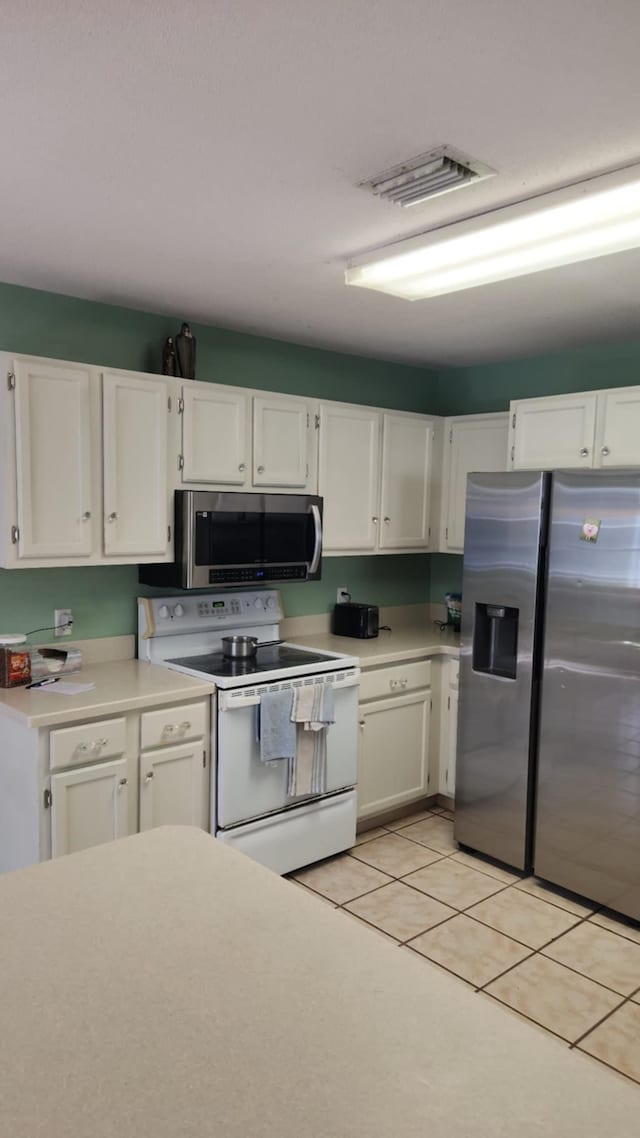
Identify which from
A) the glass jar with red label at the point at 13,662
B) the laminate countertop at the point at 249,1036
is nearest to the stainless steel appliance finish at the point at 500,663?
the glass jar with red label at the point at 13,662

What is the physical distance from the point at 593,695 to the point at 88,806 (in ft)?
6.48

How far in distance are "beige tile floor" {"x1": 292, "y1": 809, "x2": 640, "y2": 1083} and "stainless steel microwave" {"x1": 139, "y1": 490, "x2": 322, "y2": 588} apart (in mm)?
1356

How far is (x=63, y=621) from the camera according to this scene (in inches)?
124

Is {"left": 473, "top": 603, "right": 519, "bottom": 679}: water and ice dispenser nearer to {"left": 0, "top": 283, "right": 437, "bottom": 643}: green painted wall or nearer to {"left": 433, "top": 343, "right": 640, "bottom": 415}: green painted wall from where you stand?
{"left": 0, "top": 283, "right": 437, "bottom": 643}: green painted wall

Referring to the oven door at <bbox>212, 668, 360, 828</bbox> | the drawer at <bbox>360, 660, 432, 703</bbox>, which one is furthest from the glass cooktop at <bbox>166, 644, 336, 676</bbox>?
the drawer at <bbox>360, 660, 432, 703</bbox>

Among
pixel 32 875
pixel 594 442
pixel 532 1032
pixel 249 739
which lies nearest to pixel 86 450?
pixel 249 739

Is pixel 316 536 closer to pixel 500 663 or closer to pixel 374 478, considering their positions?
pixel 374 478

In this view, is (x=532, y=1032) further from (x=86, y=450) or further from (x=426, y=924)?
(x=86, y=450)

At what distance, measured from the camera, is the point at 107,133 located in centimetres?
173

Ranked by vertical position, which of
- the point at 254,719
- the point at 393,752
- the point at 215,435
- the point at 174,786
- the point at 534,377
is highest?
the point at 534,377

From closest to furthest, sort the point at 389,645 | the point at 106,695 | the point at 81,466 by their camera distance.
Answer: the point at 106,695, the point at 81,466, the point at 389,645

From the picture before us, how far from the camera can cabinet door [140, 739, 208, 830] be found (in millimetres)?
2832

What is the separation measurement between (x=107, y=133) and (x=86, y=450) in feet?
4.37

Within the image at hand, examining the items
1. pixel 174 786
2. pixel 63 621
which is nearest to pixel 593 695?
pixel 174 786
